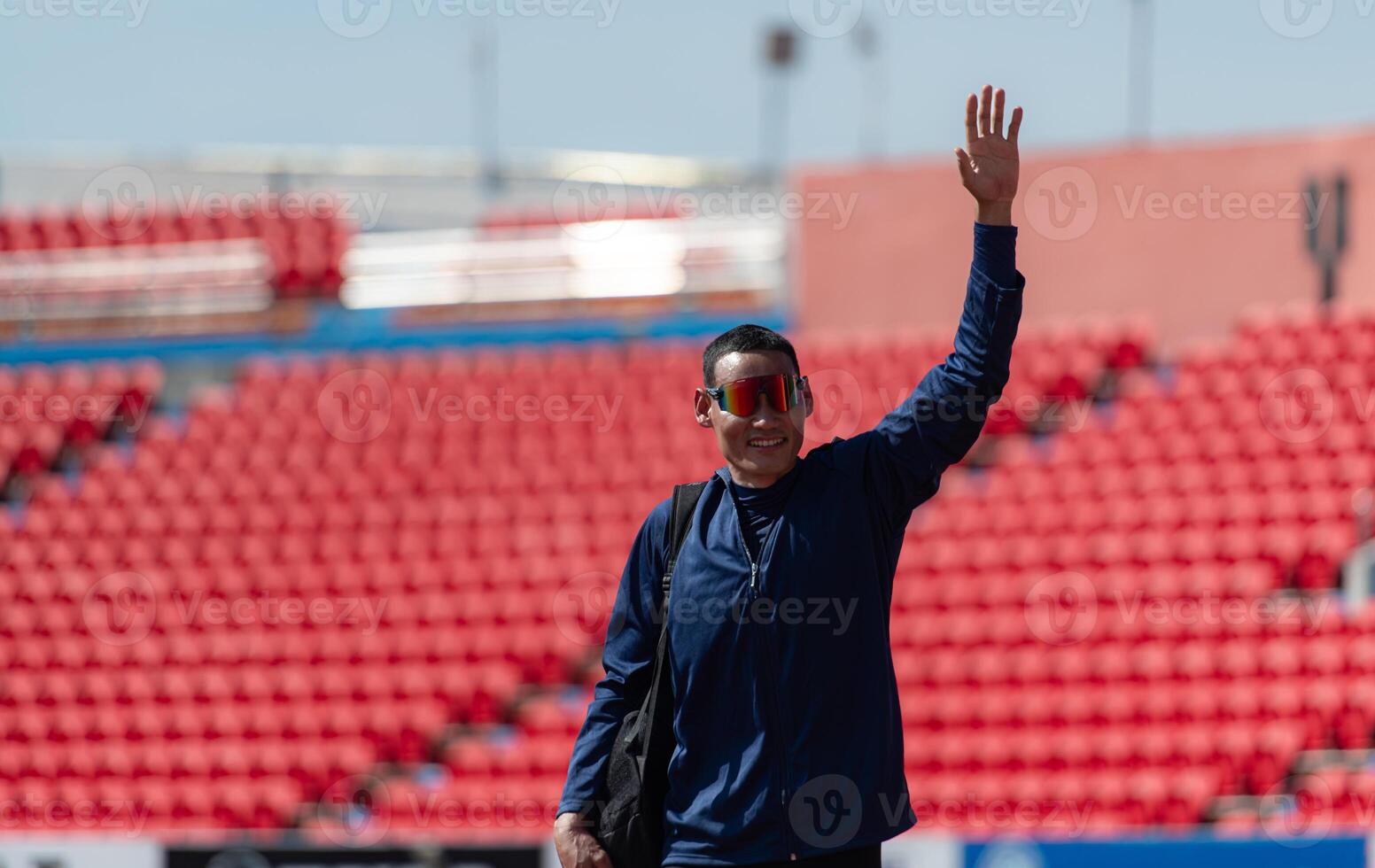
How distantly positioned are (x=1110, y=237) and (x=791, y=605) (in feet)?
37.5

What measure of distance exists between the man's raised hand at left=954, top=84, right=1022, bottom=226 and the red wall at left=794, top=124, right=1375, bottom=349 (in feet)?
35.4

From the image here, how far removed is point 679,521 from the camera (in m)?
3.12

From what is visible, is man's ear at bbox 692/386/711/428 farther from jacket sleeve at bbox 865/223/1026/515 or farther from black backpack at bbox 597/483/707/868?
jacket sleeve at bbox 865/223/1026/515

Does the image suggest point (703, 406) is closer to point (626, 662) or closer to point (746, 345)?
point (746, 345)

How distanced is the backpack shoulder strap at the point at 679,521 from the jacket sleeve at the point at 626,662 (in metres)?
0.02

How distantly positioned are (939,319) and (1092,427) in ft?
8.17

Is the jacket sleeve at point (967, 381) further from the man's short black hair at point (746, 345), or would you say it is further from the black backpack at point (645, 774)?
the black backpack at point (645, 774)

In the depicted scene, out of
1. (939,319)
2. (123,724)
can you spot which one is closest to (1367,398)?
(939,319)

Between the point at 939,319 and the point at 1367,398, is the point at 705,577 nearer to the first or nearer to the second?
the point at 1367,398

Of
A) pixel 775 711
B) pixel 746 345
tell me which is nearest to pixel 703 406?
pixel 746 345

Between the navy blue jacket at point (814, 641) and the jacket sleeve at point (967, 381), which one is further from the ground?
the jacket sleeve at point (967, 381)

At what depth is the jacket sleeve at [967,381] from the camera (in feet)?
9.72

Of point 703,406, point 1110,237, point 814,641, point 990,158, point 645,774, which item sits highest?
point 1110,237

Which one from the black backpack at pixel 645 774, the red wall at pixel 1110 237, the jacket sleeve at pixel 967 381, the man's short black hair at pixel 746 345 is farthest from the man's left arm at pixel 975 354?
the red wall at pixel 1110 237
